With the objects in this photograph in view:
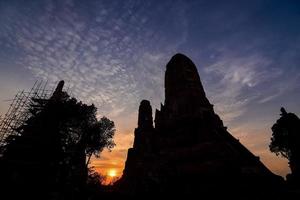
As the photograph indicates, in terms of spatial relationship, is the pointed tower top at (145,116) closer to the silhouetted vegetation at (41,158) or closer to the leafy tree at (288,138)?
the silhouetted vegetation at (41,158)

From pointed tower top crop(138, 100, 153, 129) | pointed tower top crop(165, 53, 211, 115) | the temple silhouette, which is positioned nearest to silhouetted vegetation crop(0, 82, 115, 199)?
the temple silhouette

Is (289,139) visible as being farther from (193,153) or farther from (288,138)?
(193,153)

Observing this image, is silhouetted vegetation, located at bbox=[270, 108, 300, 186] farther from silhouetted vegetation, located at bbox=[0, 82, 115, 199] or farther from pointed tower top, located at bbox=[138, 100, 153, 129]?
silhouetted vegetation, located at bbox=[0, 82, 115, 199]

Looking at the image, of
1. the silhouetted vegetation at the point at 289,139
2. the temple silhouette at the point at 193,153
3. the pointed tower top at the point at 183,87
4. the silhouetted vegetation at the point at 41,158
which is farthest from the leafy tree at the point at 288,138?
the silhouetted vegetation at the point at 41,158

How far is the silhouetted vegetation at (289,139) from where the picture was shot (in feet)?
86.8

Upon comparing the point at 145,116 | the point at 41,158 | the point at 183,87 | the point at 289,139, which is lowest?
the point at 41,158

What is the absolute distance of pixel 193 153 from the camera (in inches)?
686

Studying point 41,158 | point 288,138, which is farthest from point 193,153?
point 288,138

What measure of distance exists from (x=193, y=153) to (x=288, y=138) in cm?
2287

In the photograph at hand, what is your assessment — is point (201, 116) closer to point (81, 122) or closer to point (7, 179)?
point (7, 179)

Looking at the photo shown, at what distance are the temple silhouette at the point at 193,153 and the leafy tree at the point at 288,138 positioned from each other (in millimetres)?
14947

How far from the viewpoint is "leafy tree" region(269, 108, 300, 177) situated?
87.7 ft

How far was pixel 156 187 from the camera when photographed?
55.2 ft

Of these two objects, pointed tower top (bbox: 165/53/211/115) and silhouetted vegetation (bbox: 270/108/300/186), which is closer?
pointed tower top (bbox: 165/53/211/115)
